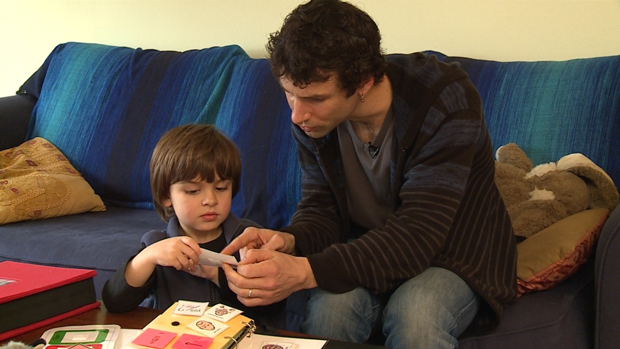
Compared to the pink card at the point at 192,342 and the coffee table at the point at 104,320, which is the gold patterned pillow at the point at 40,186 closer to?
the coffee table at the point at 104,320

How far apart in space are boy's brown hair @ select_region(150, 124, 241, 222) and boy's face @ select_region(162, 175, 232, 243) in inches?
0.7

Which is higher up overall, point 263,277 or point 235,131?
point 235,131

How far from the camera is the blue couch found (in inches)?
53.2

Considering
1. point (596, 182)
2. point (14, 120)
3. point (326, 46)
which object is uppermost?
point (326, 46)

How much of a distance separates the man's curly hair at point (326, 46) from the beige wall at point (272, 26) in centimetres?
87

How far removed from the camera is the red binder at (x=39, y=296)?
1130 millimetres

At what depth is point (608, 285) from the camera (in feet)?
4.23

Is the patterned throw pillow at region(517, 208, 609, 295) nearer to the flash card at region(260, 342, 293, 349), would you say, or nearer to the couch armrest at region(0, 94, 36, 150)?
the flash card at region(260, 342, 293, 349)

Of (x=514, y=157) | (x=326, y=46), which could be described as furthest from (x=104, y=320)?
(x=514, y=157)

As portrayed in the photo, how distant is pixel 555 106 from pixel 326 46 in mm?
838

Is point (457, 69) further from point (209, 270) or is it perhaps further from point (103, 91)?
point (103, 91)

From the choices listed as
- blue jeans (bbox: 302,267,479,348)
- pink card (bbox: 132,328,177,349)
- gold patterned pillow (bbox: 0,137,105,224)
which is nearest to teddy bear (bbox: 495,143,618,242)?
blue jeans (bbox: 302,267,479,348)

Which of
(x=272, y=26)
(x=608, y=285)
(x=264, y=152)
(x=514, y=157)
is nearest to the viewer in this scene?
(x=608, y=285)

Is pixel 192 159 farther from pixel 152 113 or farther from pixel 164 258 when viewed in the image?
pixel 152 113
